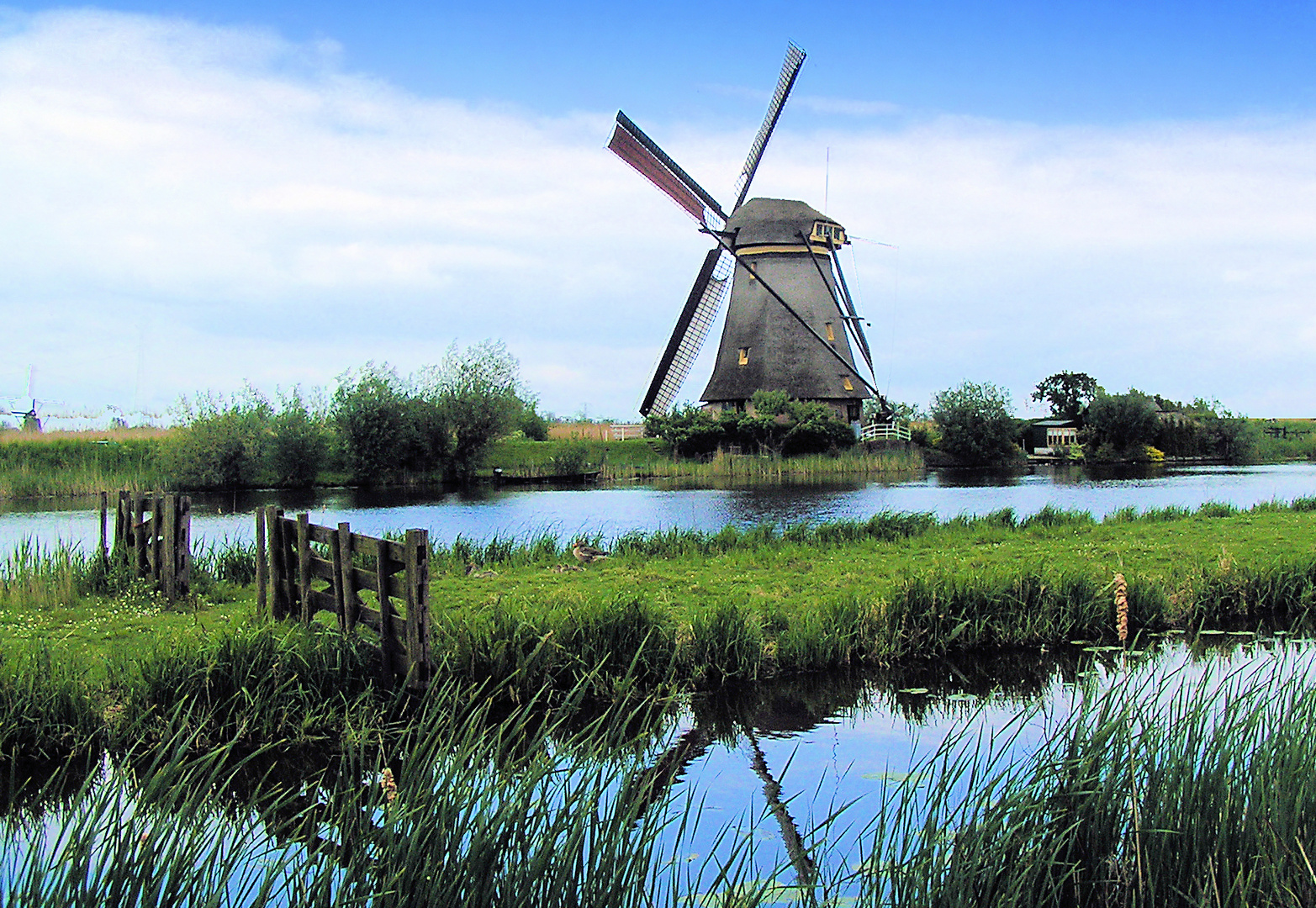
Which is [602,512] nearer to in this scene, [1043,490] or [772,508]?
[772,508]

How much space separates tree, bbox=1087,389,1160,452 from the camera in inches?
2127

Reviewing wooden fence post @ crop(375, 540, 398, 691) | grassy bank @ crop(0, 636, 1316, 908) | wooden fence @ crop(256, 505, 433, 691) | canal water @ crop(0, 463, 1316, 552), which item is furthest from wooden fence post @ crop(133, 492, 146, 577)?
grassy bank @ crop(0, 636, 1316, 908)

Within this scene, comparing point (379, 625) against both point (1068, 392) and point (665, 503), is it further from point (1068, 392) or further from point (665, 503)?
point (1068, 392)

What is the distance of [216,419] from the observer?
40.8 meters

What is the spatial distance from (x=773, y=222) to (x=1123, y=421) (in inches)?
887

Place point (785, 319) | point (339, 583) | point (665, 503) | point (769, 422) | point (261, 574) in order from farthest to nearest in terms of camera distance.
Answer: point (785, 319)
point (769, 422)
point (665, 503)
point (261, 574)
point (339, 583)

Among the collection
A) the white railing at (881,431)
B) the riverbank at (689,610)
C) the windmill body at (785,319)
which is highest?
the windmill body at (785,319)

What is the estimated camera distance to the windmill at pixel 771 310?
43.4m

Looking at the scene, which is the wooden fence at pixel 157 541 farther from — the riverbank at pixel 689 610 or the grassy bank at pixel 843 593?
the grassy bank at pixel 843 593

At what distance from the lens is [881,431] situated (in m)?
→ 47.2

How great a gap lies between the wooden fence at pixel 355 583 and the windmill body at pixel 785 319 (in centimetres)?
3307

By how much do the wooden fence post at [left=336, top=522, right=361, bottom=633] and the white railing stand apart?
39.6 metres

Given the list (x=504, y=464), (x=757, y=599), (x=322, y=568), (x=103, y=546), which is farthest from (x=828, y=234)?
(x=322, y=568)

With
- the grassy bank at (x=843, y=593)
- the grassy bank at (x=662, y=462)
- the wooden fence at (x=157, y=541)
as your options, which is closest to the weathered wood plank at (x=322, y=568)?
the grassy bank at (x=843, y=593)
